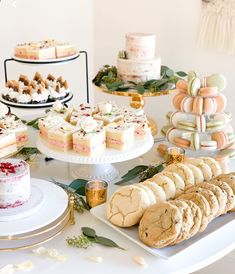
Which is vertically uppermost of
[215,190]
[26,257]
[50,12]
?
[50,12]

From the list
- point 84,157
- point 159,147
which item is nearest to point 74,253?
point 84,157

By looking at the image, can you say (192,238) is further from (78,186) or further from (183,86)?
(183,86)

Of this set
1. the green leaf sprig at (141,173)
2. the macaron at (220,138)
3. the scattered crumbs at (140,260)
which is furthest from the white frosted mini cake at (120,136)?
the scattered crumbs at (140,260)

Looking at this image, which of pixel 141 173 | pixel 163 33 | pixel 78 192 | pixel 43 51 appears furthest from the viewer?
pixel 163 33

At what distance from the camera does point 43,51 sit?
2.34 metres

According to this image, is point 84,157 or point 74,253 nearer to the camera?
point 74,253

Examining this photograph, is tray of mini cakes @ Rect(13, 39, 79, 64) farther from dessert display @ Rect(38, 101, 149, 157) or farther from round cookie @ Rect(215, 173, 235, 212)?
round cookie @ Rect(215, 173, 235, 212)

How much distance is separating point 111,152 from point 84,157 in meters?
0.09


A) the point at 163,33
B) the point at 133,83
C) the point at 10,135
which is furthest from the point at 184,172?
the point at 163,33

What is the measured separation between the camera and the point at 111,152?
149 cm

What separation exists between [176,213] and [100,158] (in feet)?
1.24

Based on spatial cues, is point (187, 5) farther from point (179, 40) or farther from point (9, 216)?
point (9, 216)

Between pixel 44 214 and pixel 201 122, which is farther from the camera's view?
pixel 201 122

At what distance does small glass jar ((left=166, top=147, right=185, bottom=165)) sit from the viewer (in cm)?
159
